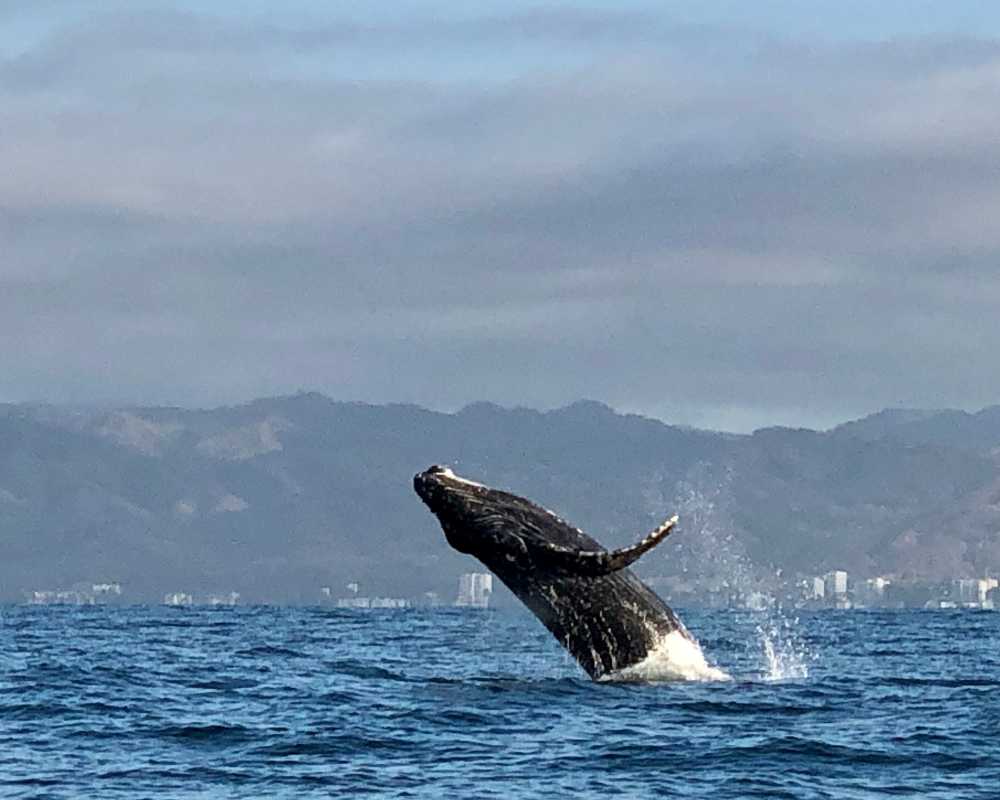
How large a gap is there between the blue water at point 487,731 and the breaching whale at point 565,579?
52 cm

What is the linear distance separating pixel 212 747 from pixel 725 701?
20.3 feet

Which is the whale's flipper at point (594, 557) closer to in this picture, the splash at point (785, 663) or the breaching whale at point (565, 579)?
the breaching whale at point (565, 579)

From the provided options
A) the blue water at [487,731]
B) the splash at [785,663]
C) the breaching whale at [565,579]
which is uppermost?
the breaching whale at [565,579]

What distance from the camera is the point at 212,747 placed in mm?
20922

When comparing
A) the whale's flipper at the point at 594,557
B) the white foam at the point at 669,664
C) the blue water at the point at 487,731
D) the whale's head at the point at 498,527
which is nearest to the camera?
the blue water at the point at 487,731

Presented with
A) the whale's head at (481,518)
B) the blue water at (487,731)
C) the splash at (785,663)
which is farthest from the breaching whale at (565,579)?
the splash at (785,663)

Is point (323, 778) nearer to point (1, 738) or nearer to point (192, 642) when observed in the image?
point (1, 738)

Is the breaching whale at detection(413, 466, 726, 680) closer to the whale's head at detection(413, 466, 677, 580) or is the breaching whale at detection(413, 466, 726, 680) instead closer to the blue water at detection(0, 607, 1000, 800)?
the whale's head at detection(413, 466, 677, 580)

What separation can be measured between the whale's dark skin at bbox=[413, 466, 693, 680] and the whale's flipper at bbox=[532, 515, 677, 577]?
0.05ft

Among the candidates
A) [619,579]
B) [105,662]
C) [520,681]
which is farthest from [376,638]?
[619,579]

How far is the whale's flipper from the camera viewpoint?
21016 mm

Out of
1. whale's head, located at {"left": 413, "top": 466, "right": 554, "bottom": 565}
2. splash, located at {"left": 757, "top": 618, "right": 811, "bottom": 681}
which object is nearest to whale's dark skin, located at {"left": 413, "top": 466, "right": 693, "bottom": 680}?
whale's head, located at {"left": 413, "top": 466, "right": 554, "bottom": 565}

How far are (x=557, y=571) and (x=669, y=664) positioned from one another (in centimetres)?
259

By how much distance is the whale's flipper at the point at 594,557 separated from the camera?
21016mm
